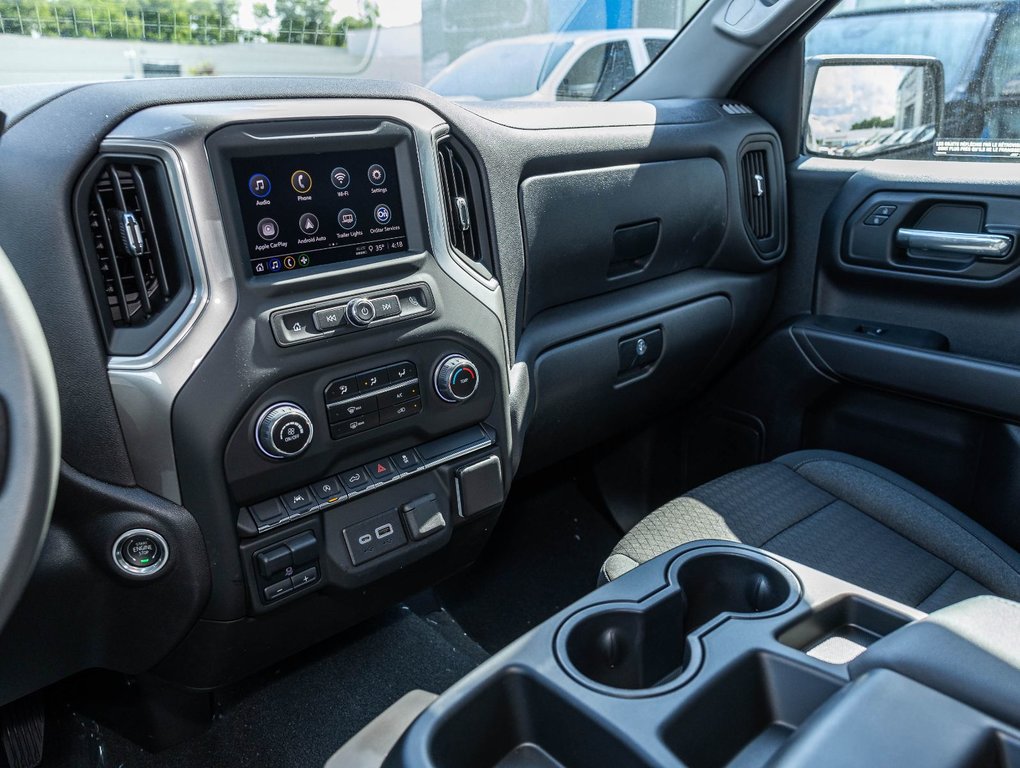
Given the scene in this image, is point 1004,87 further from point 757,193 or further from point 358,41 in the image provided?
point 358,41

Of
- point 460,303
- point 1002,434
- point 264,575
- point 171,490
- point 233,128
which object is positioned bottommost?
point 1002,434

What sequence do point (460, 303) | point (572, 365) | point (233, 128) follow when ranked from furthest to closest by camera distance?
point (572, 365)
point (460, 303)
point (233, 128)

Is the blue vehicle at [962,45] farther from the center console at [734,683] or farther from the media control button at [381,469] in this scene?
the media control button at [381,469]

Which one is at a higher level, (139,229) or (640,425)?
(139,229)

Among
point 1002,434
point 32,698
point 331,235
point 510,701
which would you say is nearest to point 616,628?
point 510,701

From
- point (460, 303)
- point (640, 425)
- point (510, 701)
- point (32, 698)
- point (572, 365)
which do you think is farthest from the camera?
point (640, 425)

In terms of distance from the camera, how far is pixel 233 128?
102 centimetres

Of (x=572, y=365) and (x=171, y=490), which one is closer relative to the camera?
(x=171, y=490)

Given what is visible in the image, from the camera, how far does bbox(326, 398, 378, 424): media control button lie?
3.76ft

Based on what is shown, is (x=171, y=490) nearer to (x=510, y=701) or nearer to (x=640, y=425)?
(x=510, y=701)

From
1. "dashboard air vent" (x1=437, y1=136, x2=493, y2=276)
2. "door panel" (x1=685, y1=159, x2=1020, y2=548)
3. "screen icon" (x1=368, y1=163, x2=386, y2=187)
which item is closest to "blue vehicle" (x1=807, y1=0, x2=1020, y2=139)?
"door panel" (x1=685, y1=159, x2=1020, y2=548)

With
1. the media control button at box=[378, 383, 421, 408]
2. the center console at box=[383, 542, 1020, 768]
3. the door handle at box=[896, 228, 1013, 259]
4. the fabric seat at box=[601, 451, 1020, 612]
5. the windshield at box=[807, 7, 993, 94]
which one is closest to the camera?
the center console at box=[383, 542, 1020, 768]

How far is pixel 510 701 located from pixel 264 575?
0.40 m

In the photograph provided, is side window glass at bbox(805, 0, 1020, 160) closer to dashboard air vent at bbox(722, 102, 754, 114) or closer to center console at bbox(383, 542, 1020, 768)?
dashboard air vent at bbox(722, 102, 754, 114)
